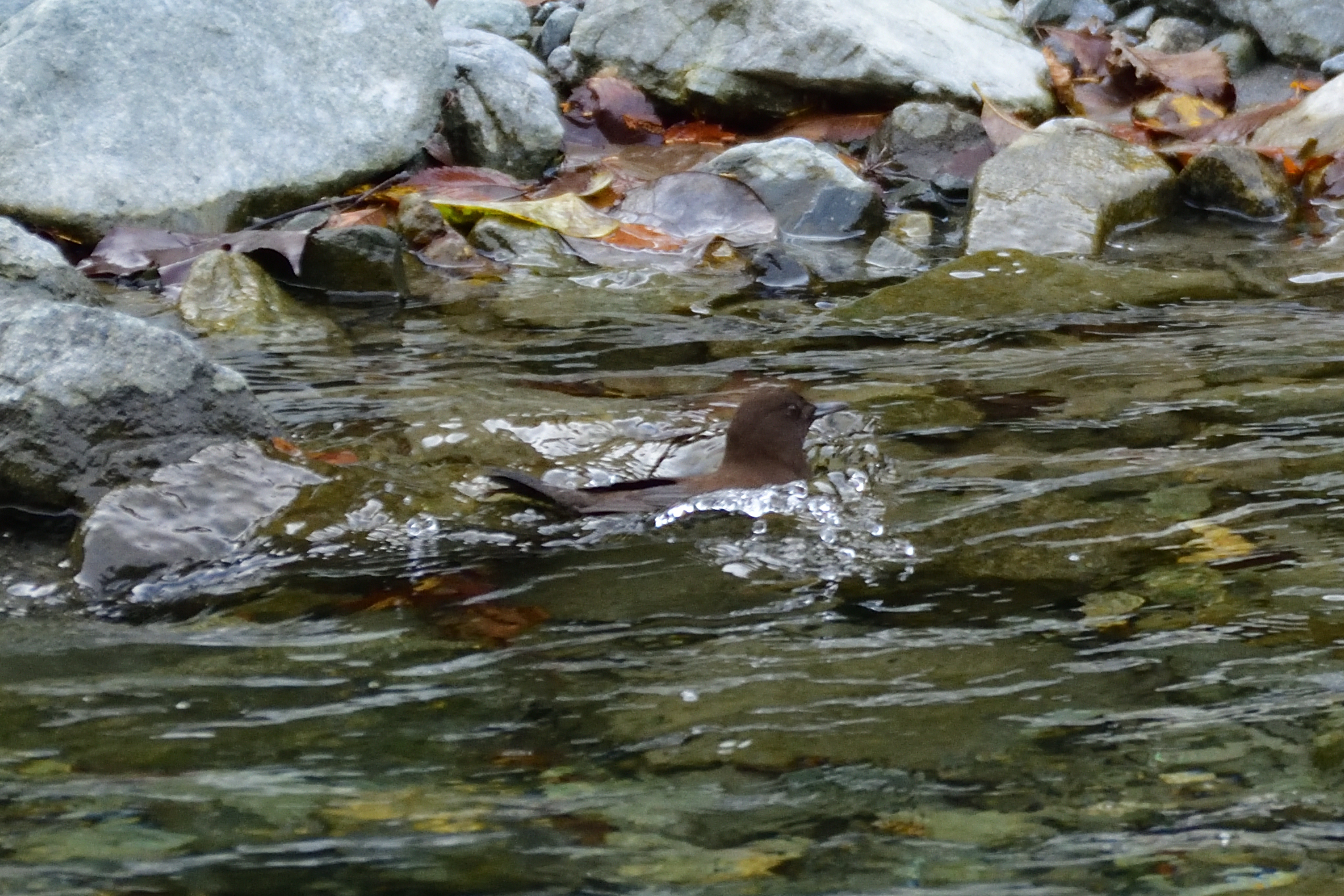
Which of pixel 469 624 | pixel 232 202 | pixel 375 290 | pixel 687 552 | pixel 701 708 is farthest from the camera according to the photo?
pixel 232 202

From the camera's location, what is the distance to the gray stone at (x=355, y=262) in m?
6.22

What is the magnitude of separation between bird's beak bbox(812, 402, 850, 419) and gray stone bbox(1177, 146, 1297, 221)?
12.1ft

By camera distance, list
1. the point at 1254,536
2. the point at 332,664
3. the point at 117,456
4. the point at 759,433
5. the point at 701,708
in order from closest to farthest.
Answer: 1. the point at 701,708
2. the point at 332,664
3. the point at 1254,536
4. the point at 117,456
5. the point at 759,433

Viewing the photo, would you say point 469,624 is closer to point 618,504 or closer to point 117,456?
point 618,504

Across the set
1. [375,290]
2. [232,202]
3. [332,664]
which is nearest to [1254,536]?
[332,664]

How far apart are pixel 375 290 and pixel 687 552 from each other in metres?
3.20

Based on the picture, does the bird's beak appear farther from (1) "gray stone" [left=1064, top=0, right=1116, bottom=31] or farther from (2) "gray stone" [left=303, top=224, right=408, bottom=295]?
(1) "gray stone" [left=1064, top=0, right=1116, bottom=31]

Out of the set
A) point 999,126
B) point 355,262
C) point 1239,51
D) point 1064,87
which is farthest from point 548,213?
point 1239,51

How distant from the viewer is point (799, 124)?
9.08m

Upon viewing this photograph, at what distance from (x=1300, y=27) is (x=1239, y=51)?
0.37 m

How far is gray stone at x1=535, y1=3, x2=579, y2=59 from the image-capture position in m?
10.5

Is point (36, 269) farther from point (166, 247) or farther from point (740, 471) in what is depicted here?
A: point (740, 471)

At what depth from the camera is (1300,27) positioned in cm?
933

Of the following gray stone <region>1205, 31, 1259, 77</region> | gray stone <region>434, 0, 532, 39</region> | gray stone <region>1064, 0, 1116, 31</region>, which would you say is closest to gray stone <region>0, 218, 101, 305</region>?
gray stone <region>434, 0, 532, 39</region>
